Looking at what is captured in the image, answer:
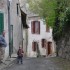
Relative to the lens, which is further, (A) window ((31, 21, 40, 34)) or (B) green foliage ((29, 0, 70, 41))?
(A) window ((31, 21, 40, 34))

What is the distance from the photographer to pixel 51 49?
4566cm

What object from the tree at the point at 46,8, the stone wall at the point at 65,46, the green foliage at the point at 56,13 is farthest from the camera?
the tree at the point at 46,8

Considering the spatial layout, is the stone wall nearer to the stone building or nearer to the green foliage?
the green foliage

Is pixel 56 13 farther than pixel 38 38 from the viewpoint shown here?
No

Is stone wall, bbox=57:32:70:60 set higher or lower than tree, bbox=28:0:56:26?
lower

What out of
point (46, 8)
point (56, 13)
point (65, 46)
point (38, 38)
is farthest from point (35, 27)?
point (65, 46)

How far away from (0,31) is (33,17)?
1105 inches

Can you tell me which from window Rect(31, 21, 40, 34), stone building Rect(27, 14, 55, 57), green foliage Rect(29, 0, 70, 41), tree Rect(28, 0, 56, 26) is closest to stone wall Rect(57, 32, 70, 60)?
green foliage Rect(29, 0, 70, 41)

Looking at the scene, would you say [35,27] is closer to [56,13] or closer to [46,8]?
[46,8]

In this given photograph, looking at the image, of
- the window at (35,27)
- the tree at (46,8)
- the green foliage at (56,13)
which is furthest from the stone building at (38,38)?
the green foliage at (56,13)

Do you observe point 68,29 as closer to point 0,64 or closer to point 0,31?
point 0,31

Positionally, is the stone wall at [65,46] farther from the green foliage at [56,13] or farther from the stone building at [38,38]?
the stone building at [38,38]

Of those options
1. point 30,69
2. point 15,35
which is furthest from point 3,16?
point 15,35

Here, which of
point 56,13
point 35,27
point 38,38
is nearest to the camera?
point 56,13
